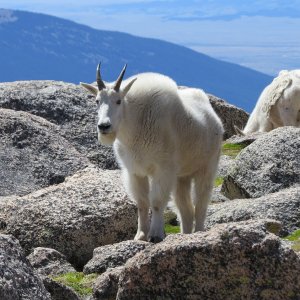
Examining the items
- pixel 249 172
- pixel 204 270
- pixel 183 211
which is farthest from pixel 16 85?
pixel 204 270

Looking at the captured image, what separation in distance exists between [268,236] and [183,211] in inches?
294

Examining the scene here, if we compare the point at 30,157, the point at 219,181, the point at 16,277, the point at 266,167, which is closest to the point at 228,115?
the point at 219,181

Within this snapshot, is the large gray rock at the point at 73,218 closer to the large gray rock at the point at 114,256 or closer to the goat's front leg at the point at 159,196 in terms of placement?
the goat's front leg at the point at 159,196

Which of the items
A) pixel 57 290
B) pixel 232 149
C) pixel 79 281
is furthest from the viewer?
pixel 232 149

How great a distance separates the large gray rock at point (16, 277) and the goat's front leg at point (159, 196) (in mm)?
6649

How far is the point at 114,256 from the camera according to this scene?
1315 centimetres

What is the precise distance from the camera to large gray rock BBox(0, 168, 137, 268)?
15.5 meters

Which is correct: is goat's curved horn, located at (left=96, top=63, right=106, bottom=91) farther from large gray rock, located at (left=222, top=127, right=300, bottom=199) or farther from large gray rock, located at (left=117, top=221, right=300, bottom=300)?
large gray rock, located at (left=117, top=221, right=300, bottom=300)

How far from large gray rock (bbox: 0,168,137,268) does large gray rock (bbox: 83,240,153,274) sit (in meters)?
2.08

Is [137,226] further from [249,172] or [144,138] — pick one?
[249,172]

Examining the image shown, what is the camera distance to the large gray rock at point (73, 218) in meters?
15.5

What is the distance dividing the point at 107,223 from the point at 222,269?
6.19 meters

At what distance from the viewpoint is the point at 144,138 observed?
629 inches

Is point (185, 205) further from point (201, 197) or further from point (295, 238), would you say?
point (295, 238)
